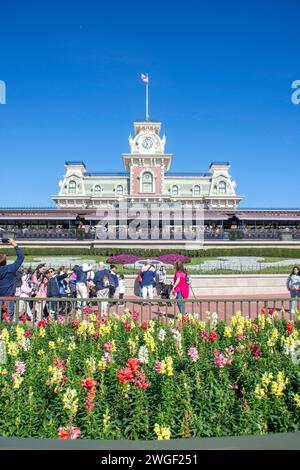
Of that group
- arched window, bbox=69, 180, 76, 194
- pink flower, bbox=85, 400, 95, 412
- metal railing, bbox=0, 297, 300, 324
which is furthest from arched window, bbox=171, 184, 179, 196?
pink flower, bbox=85, 400, 95, 412

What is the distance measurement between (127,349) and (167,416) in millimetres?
2165

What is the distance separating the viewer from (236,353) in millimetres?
4711

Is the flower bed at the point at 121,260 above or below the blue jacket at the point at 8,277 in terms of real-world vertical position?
above

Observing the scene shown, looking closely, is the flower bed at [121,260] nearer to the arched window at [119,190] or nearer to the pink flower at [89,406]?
the pink flower at [89,406]

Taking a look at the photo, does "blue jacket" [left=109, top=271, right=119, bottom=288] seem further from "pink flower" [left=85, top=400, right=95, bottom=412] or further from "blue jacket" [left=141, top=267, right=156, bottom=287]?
"pink flower" [left=85, top=400, right=95, bottom=412]

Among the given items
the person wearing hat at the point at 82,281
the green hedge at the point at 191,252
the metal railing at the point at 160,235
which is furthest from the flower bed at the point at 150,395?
the metal railing at the point at 160,235

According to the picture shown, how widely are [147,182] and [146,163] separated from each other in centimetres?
293

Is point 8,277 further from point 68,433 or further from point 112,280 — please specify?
point 112,280

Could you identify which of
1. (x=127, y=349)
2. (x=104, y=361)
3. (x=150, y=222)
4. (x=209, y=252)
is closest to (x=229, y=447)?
(x=104, y=361)

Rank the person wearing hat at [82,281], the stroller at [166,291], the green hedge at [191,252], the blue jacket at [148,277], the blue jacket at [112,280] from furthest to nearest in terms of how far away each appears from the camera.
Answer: the green hedge at [191,252] < the stroller at [166,291] < the blue jacket at [112,280] < the blue jacket at [148,277] < the person wearing hat at [82,281]

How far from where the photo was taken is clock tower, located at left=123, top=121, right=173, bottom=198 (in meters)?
54.2

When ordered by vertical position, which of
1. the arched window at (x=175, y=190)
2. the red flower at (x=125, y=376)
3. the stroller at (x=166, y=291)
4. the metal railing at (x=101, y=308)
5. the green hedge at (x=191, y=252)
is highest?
the arched window at (x=175, y=190)

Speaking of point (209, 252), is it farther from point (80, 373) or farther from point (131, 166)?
point (131, 166)

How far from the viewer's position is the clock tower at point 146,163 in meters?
54.2
